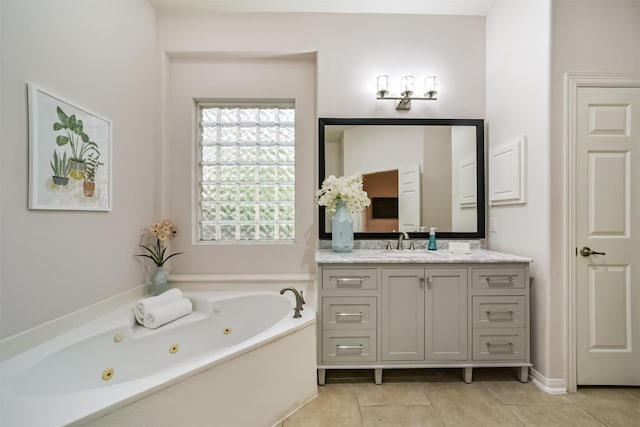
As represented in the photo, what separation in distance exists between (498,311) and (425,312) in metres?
0.50

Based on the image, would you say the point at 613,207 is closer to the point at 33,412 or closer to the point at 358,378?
the point at 358,378

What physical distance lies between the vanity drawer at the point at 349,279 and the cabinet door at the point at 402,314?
0.09 meters

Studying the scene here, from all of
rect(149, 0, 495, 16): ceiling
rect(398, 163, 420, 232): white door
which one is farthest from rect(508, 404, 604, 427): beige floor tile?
rect(149, 0, 495, 16): ceiling

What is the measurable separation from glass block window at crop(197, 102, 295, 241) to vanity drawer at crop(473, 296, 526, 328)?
5.31ft

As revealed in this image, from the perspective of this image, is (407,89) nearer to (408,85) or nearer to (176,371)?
(408,85)

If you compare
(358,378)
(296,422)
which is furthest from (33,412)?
(358,378)

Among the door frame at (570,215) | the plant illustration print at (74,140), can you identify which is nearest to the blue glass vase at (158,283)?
the plant illustration print at (74,140)

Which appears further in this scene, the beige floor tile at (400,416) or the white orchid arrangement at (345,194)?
the white orchid arrangement at (345,194)

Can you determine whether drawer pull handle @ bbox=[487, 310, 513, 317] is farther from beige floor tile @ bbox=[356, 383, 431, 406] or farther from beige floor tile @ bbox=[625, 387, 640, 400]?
beige floor tile @ bbox=[625, 387, 640, 400]

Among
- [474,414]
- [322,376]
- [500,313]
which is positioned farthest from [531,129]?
[322,376]

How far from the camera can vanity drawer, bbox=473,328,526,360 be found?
197 centimetres

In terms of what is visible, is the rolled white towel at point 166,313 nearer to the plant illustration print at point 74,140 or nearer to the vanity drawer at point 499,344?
the plant illustration print at point 74,140

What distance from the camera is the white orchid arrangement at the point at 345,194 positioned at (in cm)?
224

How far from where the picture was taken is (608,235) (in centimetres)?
189
